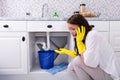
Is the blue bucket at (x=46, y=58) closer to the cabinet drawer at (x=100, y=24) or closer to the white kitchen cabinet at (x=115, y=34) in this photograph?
the cabinet drawer at (x=100, y=24)

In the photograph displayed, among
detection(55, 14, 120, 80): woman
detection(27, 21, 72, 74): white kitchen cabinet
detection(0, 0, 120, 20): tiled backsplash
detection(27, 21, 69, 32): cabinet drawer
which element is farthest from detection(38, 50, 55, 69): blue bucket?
detection(55, 14, 120, 80): woman

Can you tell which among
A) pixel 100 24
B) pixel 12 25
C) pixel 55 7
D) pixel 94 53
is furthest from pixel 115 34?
pixel 12 25

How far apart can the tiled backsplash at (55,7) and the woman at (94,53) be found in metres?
1.04

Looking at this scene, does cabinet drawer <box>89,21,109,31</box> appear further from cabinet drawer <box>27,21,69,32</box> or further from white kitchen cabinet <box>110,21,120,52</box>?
cabinet drawer <box>27,21,69,32</box>

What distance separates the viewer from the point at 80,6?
2.76 m

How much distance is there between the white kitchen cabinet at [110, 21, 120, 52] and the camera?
2.30 meters

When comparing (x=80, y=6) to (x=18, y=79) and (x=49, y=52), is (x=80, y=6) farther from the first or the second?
(x=18, y=79)

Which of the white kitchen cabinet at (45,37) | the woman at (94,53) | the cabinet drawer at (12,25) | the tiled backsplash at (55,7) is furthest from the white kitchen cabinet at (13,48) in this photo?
the woman at (94,53)

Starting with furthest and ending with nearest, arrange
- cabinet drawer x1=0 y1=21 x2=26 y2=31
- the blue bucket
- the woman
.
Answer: the blue bucket → cabinet drawer x1=0 y1=21 x2=26 y2=31 → the woman

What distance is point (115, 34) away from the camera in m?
2.31

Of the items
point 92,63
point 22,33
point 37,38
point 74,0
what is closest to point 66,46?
point 37,38

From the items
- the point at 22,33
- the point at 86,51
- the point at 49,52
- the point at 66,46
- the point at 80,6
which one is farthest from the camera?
the point at 66,46

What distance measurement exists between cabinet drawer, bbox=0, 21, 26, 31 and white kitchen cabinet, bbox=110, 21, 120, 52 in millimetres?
993

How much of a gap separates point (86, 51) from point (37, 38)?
134cm
